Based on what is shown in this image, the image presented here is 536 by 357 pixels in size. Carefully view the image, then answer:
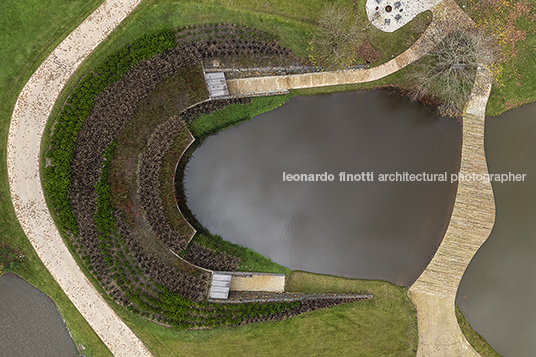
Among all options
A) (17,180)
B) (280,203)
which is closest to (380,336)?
(280,203)

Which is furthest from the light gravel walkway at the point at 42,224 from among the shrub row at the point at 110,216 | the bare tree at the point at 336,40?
the bare tree at the point at 336,40

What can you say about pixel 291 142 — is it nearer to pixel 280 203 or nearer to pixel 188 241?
pixel 280 203

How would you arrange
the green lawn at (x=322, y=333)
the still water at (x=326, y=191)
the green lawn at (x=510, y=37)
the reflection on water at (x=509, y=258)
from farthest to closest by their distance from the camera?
the green lawn at (x=510, y=37)
the reflection on water at (x=509, y=258)
the still water at (x=326, y=191)
the green lawn at (x=322, y=333)

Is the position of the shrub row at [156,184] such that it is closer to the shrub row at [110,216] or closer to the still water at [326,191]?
the shrub row at [110,216]

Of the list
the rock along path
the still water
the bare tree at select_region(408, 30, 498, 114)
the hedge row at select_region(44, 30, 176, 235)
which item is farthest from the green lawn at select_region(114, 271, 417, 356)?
the bare tree at select_region(408, 30, 498, 114)

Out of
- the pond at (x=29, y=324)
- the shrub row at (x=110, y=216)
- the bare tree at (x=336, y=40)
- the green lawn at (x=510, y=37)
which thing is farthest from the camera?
the green lawn at (x=510, y=37)
